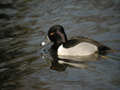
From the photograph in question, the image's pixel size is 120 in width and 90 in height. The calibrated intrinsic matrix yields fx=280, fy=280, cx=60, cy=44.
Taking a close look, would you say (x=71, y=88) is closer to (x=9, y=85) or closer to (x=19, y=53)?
(x=9, y=85)

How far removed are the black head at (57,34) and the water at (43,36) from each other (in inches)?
22.2

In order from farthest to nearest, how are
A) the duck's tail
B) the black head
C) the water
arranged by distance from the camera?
the black head, the duck's tail, the water

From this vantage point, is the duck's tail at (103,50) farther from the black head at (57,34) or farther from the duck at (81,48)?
the black head at (57,34)

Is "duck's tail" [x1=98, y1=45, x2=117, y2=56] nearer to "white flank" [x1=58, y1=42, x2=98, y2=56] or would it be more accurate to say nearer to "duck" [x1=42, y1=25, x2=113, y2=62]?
"duck" [x1=42, y1=25, x2=113, y2=62]

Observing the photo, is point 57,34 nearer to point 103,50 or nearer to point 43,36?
point 103,50

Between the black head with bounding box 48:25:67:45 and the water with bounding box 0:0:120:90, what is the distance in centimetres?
56


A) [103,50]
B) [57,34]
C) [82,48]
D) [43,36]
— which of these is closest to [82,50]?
[82,48]

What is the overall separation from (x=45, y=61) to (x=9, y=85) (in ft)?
5.33

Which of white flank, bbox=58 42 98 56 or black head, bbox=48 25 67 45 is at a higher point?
black head, bbox=48 25 67 45

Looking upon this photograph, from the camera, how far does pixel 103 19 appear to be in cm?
1132

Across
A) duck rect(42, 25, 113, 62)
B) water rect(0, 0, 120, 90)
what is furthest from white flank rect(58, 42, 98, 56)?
water rect(0, 0, 120, 90)

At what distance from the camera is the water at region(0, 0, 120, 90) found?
23.0 ft

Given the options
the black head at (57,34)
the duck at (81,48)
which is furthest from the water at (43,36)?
the black head at (57,34)

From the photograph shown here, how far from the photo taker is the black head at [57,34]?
8.92m
